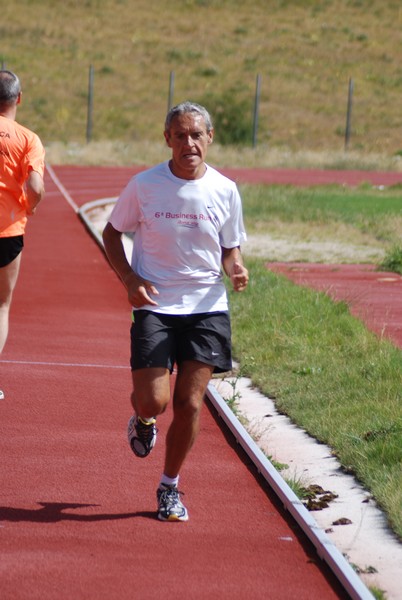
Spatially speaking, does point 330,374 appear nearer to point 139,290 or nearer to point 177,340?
point 177,340

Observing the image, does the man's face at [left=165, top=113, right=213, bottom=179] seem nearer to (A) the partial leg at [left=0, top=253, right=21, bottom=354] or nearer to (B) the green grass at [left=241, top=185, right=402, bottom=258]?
(A) the partial leg at [left=0, top=253, right=21, bottom=354]

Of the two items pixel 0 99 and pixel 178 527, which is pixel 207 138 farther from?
pixel 0 99

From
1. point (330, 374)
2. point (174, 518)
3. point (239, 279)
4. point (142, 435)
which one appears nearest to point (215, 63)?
point (330, 374)

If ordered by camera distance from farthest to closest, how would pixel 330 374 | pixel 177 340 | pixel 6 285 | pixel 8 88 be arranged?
pixel 330 374
pixel 6 285
pixel 8 88
pixel 177 340

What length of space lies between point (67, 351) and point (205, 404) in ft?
7.42

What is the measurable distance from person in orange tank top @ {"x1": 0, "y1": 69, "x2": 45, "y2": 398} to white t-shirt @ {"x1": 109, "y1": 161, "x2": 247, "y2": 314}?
212 cm

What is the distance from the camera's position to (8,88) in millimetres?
8344

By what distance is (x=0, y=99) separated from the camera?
8.39 meters

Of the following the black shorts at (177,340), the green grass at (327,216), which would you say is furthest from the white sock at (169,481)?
the green grass at (327,216)

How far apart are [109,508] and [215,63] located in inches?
2340

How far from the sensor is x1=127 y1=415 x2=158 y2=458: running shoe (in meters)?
6.57

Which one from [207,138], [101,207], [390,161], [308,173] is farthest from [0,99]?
[390,161]

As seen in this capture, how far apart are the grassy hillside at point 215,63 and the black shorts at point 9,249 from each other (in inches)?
1607

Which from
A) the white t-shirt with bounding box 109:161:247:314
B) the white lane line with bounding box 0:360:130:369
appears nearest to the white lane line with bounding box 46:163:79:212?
the white lane line with bounding box 0:360:130:369
